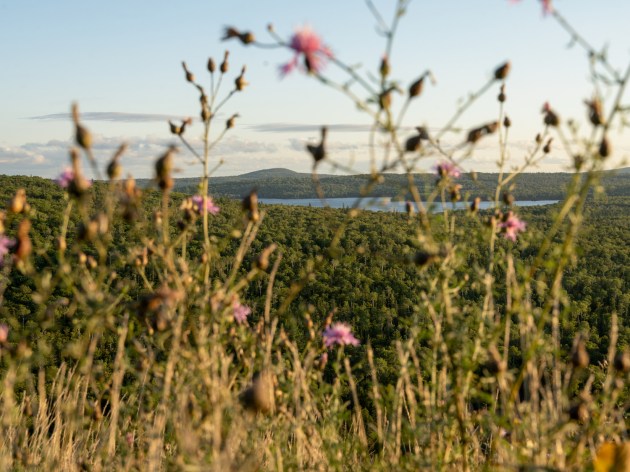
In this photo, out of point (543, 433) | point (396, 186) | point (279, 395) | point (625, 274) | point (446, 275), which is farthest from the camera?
A: point (625, 274)

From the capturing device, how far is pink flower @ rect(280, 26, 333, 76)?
4.82 feet

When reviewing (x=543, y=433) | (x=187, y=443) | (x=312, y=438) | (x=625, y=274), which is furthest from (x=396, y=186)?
(x=625, y=274)

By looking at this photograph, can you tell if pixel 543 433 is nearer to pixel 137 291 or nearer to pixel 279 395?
pixel 279 395

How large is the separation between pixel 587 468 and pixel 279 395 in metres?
0.99

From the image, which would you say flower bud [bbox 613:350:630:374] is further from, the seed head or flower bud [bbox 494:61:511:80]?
flower bud [bbox 494:61:511:80]

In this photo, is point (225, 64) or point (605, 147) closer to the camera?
point (605, 147)

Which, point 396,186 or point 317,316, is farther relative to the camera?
point 317,316

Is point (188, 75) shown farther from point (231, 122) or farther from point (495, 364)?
point (495, 364)

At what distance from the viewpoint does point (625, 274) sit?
19.4m

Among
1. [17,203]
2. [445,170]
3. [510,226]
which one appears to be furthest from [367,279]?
[17,203]

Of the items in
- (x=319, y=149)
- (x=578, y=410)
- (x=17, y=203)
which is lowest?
(x=578, y=410)

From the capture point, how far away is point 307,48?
1.48 meters

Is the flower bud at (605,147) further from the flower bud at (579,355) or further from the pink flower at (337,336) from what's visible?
the pink flower at (337,336)

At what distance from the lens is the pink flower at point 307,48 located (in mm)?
1470
